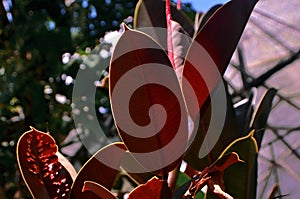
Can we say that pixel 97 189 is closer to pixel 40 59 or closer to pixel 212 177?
pixel 212 177

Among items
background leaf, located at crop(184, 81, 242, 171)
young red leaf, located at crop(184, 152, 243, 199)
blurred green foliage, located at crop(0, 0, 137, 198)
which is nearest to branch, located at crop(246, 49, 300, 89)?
background leaf, located at crop(184, 81, 242, 171)

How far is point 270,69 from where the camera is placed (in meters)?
0.77

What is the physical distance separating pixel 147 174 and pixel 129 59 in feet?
0.44

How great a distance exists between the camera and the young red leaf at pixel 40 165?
43 centimetres

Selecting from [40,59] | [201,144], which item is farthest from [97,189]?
[40,59]

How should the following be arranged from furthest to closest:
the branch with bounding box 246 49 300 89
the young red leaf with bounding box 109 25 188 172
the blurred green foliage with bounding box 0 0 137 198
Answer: the blurred green foliage with bounding box 0 0 137 198
the branch with bounding box 246 49 300 89
the young red leaf with bounding box 109 25 188 172

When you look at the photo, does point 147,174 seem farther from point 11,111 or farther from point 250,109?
point 11,111

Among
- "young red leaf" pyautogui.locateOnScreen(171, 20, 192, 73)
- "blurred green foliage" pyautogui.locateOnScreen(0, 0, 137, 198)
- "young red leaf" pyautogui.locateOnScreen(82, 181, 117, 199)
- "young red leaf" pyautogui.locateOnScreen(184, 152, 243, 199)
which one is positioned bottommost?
"blurred green foliage" pyautogui.locateOnScreen(0, 0, 137, 198)

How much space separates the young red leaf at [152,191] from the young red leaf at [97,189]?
0.07ft

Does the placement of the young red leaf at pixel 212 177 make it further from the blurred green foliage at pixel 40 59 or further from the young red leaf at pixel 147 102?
the blurred green foliage at pixel 40 59

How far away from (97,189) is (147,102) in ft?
0.28

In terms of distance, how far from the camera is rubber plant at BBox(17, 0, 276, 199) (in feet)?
1.28

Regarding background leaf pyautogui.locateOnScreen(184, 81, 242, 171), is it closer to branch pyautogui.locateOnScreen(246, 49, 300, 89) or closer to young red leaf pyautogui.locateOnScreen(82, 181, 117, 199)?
young red leaf pyautogui.locateOnScreen(82, 181, 117, 199)

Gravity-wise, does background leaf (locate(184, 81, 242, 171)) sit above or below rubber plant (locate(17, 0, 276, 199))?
below
